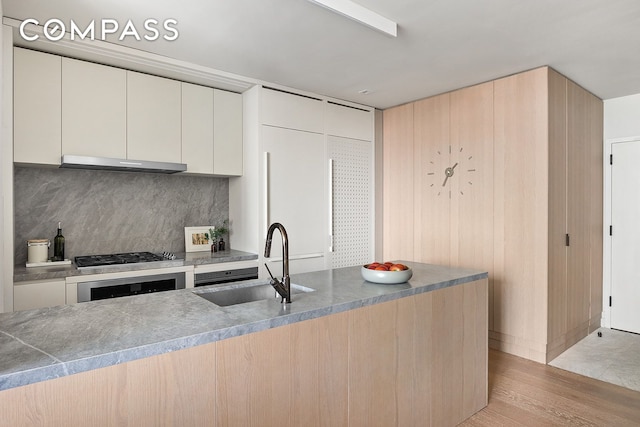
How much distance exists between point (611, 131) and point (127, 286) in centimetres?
507

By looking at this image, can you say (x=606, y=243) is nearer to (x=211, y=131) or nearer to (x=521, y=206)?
(x=521, y=206)

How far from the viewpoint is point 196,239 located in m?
3.74

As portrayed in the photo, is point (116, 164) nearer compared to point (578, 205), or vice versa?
point (116, 164)

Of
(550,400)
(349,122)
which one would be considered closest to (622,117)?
(349,122)

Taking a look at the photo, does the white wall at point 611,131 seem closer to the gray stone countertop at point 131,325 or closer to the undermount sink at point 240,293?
the gray stone countertop at point 131,325

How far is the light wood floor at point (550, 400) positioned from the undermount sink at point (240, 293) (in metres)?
1.40

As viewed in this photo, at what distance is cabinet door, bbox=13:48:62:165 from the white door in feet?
17.6

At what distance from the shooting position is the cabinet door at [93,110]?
9.18ft

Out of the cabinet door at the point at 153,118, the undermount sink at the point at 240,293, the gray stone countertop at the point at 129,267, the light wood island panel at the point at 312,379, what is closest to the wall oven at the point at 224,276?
the gray stone countertop at the point at 129,267

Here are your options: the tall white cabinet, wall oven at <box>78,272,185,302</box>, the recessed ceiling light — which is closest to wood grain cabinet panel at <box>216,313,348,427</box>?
the recessed ceiling light

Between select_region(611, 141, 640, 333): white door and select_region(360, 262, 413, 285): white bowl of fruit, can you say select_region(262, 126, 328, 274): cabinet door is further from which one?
select_region(611, 141, 640, 333): white door

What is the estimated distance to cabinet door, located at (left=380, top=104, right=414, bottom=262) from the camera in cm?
440

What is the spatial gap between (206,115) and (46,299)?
1941 mm

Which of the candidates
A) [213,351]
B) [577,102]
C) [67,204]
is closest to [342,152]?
[577,102]
